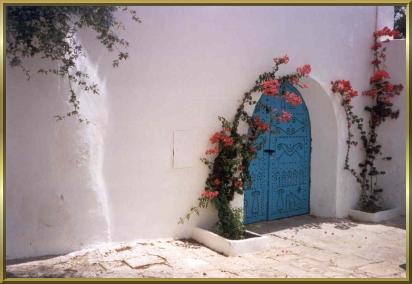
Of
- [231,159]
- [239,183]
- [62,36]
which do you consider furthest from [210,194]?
[62,36]

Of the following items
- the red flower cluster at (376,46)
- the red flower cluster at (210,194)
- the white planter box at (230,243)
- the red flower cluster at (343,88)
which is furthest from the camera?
the red flower cluster at (376,46)

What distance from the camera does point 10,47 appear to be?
14.6 feet

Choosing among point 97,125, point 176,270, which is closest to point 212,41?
point 97,125

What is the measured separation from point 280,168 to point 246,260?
7.75ft

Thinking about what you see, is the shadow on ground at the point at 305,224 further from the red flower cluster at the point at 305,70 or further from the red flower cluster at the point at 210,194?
the red flower cluster at the point at 305,70

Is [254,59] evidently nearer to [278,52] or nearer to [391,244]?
[278,52]

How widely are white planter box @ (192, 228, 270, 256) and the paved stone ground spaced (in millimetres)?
82

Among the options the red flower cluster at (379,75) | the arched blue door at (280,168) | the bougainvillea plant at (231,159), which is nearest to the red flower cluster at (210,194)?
the bougainvillea plant at (231,159)

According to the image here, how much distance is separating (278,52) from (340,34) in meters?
1.44

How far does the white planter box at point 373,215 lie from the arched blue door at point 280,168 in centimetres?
76

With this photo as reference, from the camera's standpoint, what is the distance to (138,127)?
→ 5.37 meters

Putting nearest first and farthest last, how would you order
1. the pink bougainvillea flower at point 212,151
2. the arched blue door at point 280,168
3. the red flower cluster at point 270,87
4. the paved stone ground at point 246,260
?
the paved stone ground at point 246,260 → the pink bougainvillea flower at point 212,151 → the red flower cluster at point 270,87 → the arched blue door at point 280,168

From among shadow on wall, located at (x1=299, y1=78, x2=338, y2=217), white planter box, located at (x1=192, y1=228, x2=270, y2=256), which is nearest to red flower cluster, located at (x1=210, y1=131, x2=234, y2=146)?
white planter box, located at (x1=192, y1=228, x2=270, y2=256)

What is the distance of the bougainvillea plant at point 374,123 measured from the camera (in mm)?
7508
